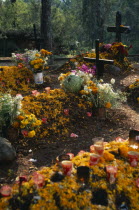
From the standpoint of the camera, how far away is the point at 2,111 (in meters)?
4.52

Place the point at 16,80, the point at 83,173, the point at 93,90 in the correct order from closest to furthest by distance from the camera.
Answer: the point at 83,173
the point at 93,90
the point at 16,80

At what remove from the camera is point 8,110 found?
4.54m

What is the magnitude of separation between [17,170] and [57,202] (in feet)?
4.45

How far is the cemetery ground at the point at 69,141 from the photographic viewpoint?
3.95 metres

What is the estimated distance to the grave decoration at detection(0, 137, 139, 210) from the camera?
2684 mm

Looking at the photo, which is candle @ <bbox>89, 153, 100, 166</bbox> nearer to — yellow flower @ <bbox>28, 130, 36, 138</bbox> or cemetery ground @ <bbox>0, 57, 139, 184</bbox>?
cemetery ground @ <bbox>0, 57, 139, 184</bbox>

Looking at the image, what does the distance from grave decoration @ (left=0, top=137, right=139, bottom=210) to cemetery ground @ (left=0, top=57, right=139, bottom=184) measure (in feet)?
2.59

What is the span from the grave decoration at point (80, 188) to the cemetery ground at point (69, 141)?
0.79 m

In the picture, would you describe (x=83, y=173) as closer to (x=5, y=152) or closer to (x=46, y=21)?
(x=5, y=152)

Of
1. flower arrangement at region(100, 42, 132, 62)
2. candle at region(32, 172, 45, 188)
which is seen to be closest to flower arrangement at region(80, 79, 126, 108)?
candle at region(32, 172, 45, 188)

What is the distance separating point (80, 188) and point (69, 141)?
2.04 m

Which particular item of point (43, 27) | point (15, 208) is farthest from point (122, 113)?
point (43, 27)

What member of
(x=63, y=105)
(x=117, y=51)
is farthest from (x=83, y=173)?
(x=117, y=51)

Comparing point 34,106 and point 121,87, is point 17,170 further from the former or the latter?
point 121,87
